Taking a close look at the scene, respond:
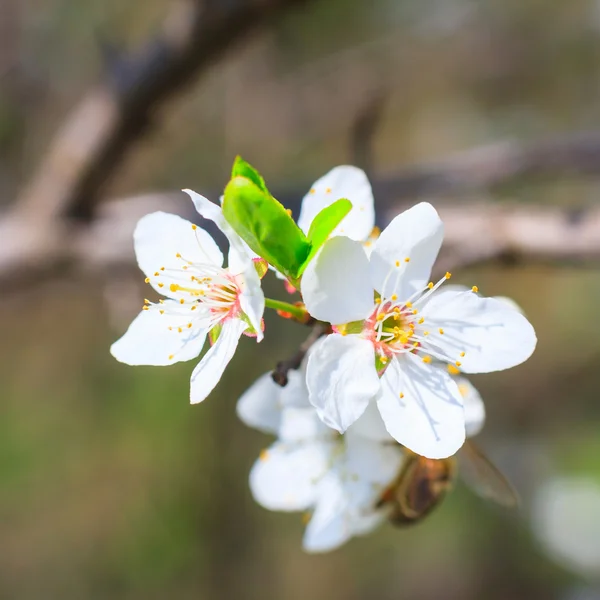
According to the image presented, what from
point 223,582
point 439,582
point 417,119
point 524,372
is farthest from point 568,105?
point 223,582

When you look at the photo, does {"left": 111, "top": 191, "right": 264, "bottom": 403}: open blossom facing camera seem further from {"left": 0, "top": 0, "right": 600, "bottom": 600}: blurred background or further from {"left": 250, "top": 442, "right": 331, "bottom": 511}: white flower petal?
{"left": 0, "top": 0, "right": 600, "bottom": 600}: blurred background

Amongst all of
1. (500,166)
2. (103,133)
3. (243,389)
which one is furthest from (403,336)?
(243,389)

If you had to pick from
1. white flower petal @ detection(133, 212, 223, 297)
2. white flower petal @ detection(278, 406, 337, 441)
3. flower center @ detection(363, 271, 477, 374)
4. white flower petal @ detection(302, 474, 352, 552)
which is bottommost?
white flower petal @ detection(302, 474, 352, 552)

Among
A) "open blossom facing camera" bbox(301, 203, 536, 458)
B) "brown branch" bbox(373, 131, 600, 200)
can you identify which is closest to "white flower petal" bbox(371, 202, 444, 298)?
"open blossom facing camera" bbox(301, 203, 536, 458)

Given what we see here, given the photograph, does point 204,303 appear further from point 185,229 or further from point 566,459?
point 566,459

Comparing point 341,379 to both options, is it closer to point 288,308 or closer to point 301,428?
point 288,308

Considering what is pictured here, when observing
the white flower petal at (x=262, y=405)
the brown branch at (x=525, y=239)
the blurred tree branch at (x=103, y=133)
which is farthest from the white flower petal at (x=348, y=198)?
the blurred tree branch at (x=103, y=133)
